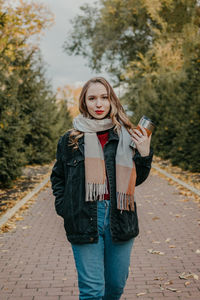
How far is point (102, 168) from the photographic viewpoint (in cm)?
268

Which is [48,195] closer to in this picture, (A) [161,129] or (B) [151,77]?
(A) [161,129]

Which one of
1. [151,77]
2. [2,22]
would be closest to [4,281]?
[2,22]

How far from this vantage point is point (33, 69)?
1950cm

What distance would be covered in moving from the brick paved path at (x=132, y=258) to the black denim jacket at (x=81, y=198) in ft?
5.66

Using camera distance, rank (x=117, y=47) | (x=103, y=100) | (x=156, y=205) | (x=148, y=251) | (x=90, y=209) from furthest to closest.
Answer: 1. (x=117, y=47)
2. (x=156, y=205)
3. (x=148, y=251)
4. (x=103, y=100)
5. (x=90, y=209)

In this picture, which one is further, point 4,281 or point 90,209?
point 4,281

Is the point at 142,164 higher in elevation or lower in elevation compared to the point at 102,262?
higher

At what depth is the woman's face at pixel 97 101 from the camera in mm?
2824

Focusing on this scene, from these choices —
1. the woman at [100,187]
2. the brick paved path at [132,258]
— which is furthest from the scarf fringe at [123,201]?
the brick paved path at [132,258]

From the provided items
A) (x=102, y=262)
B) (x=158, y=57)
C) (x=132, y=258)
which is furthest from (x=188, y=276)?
(x=158, y=57)

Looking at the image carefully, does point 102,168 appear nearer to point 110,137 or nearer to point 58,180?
point 110,137

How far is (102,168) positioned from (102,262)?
24.9 inches

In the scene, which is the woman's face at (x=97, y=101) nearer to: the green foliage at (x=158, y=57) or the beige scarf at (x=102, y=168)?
the beige scarf at (x=102, y=168)

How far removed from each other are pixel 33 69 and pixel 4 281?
52.7ft
